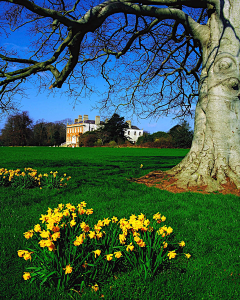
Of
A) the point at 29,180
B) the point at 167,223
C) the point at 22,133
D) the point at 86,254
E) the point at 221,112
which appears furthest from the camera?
the point at 22,133

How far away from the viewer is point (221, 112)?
19.6 ft

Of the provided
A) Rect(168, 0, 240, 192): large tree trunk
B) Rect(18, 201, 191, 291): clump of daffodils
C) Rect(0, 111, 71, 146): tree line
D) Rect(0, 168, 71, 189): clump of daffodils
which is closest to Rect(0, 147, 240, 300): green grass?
Rect(18, 201, 191, 291): clump of daffodils

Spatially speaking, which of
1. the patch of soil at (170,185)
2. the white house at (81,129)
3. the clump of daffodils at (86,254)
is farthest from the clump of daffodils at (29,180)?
the white house at (81,129)

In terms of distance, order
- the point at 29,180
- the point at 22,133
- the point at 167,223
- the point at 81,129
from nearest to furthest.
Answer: the point at 167,223, the point at 29,180, the point at 22,133, the point at 81,129

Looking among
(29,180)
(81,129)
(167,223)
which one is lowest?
(167,223)

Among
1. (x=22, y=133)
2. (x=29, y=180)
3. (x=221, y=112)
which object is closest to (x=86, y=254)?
(x=29, y=180)

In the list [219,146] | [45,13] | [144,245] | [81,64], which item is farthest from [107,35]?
[144,245]

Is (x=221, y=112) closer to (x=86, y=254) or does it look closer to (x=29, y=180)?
(x=86, y=254)

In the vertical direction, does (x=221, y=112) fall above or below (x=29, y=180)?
above

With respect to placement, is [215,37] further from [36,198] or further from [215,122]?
[36,198]

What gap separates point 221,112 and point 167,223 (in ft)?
12.2

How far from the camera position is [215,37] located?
6355mm

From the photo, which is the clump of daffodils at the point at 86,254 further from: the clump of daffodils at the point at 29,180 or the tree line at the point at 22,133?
A: the tree line at the point at 22,133

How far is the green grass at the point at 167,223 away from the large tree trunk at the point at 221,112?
807mm
